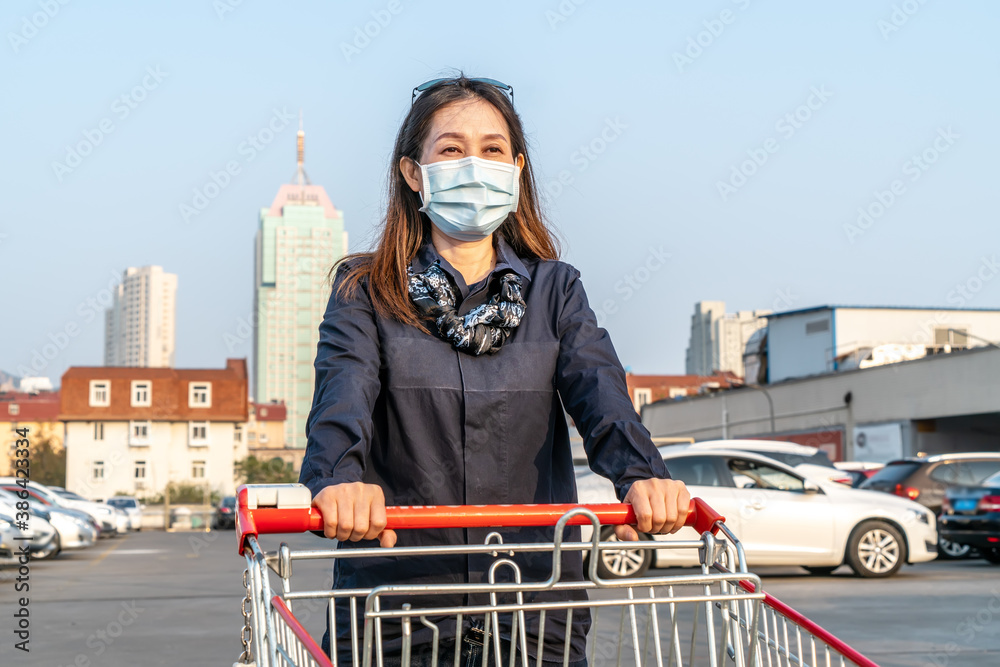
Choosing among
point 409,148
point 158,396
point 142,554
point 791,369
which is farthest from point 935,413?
point 158,396

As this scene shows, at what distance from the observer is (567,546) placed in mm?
1923

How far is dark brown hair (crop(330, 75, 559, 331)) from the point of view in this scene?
2.49 metres

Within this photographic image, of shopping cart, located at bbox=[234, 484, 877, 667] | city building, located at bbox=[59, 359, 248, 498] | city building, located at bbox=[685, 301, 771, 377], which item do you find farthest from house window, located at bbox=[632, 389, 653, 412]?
shopping cart, located at bbox=[234, 484, 877, 667]

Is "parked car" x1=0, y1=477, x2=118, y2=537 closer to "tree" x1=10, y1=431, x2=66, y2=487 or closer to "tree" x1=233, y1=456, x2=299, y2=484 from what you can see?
"tree" x1=10, y1=431, x2=66, y2=487

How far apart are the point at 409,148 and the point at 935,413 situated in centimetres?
4265

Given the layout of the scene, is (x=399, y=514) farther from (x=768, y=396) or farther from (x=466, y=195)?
(x=768, y=396)

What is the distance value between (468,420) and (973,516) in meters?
14.5

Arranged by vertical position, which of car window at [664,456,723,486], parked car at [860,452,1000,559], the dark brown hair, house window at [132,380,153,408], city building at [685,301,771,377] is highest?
city building at [685,301,771,377]

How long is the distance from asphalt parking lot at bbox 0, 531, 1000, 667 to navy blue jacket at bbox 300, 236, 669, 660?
17.6 ft

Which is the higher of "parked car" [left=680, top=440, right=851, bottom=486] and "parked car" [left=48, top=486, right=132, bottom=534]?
"parked car" [left=680, top=440, right=851, bottom=486]

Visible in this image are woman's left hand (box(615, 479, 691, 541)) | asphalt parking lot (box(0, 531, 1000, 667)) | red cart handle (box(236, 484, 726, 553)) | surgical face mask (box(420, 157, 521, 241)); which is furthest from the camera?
asphalt parking lot (box(0, 531, 1000, 667))

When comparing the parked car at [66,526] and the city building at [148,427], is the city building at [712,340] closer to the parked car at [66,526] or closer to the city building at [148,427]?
the city building at [148,427]

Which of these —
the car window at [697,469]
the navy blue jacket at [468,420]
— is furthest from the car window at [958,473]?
the navy blue jacket at [468,420]

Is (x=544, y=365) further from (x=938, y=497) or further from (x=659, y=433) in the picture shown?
(x=659, y=433)
